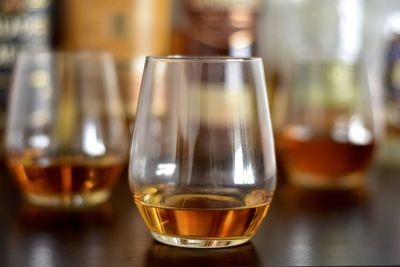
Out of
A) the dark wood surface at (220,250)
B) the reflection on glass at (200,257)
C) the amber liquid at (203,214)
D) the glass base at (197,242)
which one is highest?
the amber liquid at (203,214)

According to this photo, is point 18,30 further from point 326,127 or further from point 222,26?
point 326,127

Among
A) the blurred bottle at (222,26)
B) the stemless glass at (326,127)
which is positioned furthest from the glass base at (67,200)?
the blurred bottle at (222,26)

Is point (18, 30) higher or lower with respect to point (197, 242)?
higher

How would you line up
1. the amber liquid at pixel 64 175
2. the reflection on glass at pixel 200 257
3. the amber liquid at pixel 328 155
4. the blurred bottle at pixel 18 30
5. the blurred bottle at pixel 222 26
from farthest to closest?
the blurred bottle at pixel 222 26 → the blurred bottle at pixel 18 30 → the amber liquid at pixel 328 155 → the amber liquid at pixel 64 175 → the reflection on glass at pixel 200 257

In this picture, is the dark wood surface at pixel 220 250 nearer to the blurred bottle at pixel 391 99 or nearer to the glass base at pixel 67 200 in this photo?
the glass base at pixel 67 200

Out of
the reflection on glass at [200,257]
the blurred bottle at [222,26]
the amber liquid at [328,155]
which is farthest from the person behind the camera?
the blurred bottle at [222,26]

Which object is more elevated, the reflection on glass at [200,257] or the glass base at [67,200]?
the reflection on glass at [200,257]

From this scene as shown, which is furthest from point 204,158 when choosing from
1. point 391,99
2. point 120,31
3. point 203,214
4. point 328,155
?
point 391,99
